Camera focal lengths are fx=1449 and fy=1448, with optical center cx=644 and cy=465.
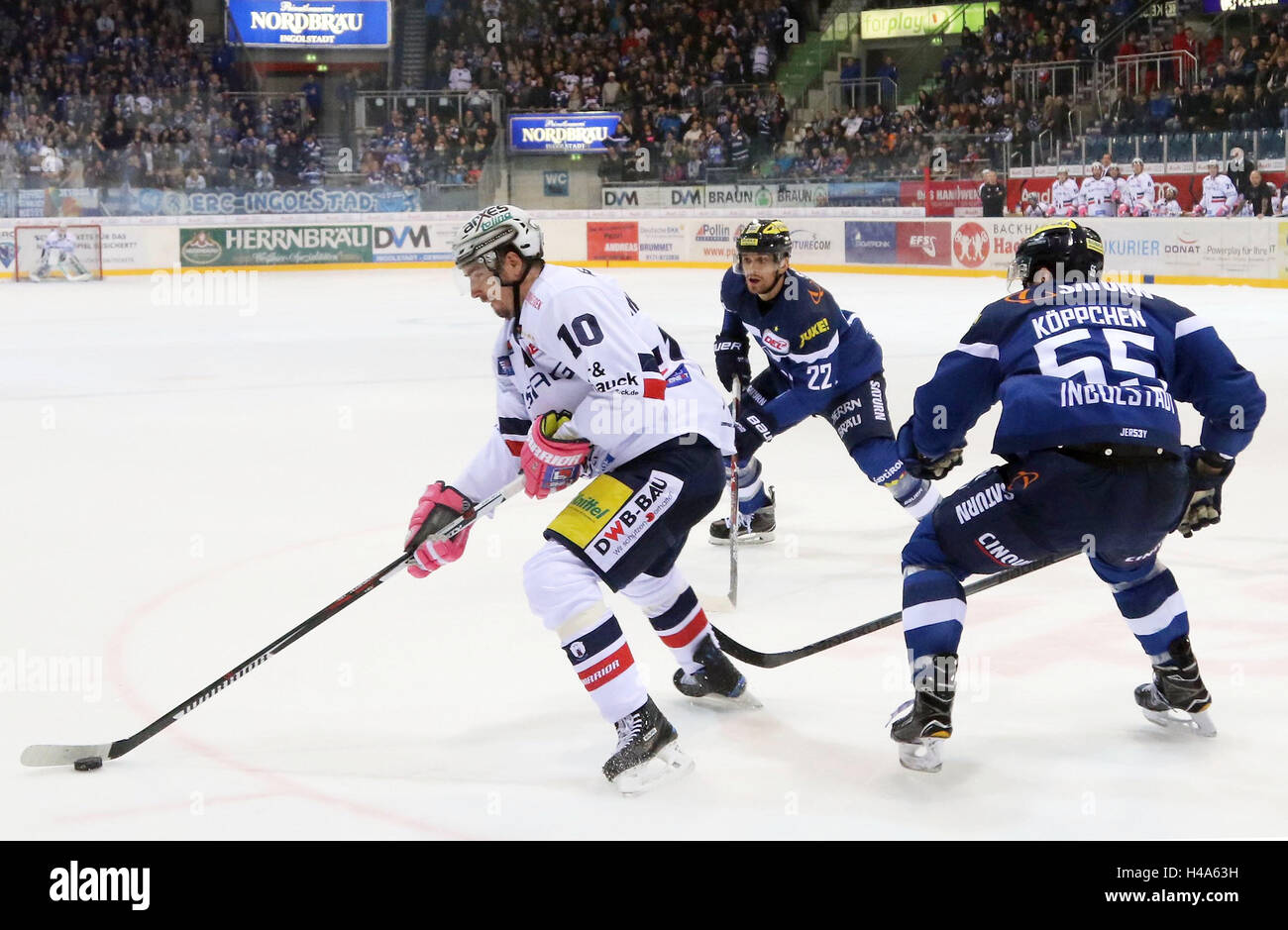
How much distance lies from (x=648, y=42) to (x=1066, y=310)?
2570cm

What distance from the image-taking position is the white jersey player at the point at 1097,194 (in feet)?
57.1

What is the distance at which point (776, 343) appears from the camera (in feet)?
17.6

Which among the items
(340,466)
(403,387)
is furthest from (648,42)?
(340,466)

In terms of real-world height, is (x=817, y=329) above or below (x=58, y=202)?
below

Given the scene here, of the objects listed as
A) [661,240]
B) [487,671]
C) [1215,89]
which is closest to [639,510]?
[487,671]

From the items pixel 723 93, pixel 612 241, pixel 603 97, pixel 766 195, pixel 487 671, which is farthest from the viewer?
pixel 603 97

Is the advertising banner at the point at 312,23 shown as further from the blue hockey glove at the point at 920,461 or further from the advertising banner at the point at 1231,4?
the blue hockey glove at the point at 920,461

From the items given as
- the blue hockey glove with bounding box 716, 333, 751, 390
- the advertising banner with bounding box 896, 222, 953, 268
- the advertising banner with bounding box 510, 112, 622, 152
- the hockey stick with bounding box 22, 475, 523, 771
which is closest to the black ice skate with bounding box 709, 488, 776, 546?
the blue hockey glove with bounding box 716, 333, 751, 390

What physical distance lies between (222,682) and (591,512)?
1016mm

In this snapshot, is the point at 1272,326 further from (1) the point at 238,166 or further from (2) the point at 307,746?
(1) the point at 238,166

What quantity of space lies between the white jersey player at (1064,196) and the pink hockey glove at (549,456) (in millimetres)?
15636

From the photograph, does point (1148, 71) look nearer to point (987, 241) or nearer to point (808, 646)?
point (987, 241)

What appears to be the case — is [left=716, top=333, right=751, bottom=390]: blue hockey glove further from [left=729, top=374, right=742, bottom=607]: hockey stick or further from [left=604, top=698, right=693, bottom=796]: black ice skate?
[left=604, top=698, right=693, bottom=796]: black ice skate

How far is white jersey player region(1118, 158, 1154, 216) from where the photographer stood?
1697 cm
